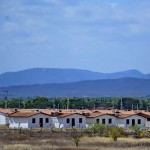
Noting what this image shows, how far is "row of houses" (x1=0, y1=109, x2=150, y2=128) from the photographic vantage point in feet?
286

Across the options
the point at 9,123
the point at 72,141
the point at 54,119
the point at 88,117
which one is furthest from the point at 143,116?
the point at 72,141

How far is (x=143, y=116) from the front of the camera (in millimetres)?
94688

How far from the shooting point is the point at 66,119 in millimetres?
90375

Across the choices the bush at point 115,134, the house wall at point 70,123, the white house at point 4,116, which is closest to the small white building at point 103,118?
the house wall at point 70,123

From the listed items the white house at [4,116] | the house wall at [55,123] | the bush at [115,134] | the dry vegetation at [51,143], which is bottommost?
the dry vegetation at [51,143]

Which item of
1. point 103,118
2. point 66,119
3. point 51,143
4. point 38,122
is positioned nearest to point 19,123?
point 38,122

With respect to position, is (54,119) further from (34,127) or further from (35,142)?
(35,142)

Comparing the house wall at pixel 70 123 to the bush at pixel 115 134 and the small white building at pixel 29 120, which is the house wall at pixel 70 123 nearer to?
the small white building at pixel 29 120

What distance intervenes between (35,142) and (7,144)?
13.9 ft

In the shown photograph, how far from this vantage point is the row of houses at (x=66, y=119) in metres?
87.1

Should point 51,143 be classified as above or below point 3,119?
below

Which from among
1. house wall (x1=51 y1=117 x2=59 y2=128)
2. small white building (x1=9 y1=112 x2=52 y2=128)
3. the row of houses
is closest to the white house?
the row of houses

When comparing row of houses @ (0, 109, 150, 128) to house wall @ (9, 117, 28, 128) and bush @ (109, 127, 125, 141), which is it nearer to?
house wall @ (9, 117, 28, 128)

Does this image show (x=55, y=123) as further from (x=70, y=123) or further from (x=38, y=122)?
(x=38, y=122)
